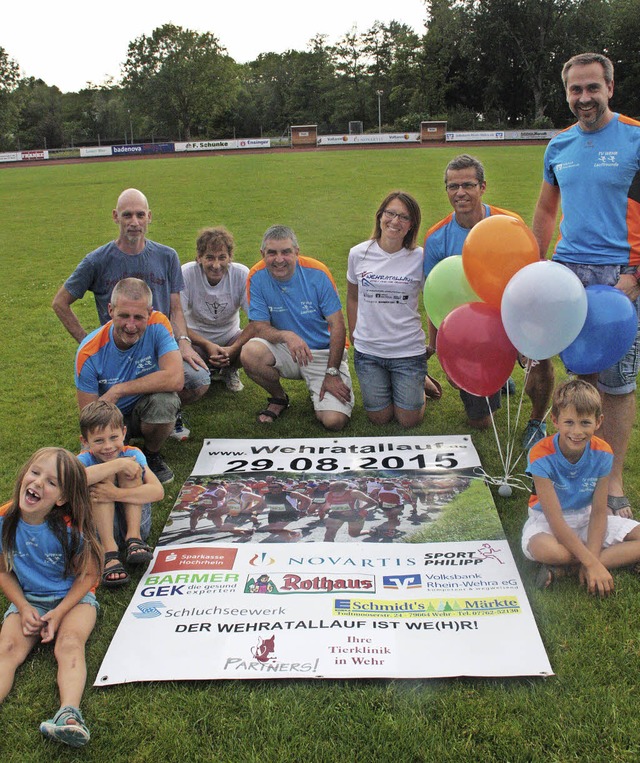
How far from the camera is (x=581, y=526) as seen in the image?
3.13 metres

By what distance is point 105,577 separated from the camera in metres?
3.03

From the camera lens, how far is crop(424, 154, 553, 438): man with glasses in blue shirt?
13.6ft

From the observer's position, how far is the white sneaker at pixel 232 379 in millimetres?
5550

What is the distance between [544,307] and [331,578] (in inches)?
61.0

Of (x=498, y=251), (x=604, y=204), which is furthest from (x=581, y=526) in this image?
(x=604, y=204)

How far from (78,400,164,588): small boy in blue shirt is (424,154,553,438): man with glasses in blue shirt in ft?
6.86

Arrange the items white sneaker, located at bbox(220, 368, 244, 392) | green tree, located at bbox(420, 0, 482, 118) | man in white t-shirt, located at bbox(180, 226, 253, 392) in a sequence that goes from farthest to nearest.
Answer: green tree, located at bbox(420, 0, 482, 118)
white sneaker, located at bbox(220, 368, 244, 392)
man in white t-shirt, located at bbox(180, 226, 253, 392)

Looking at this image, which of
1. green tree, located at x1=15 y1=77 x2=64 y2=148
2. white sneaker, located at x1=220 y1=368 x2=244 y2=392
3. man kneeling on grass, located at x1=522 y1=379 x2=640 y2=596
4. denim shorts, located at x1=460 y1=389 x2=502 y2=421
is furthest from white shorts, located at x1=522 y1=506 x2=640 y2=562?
green tree, located at x1=15 y1=77 x2=64 y2=148

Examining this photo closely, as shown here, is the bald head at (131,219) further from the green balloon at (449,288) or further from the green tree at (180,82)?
the green tree at (180,82)

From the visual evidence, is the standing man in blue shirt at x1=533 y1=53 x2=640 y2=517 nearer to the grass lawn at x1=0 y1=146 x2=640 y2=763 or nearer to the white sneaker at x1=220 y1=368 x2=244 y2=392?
the grass lawn at x1=0 y1=146 x2=640 y2=763

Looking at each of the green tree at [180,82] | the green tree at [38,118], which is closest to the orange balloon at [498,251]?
the green tree at [38,118]

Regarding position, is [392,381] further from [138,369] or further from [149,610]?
[149,610]

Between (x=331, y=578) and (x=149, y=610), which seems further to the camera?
(x=331, y=578)

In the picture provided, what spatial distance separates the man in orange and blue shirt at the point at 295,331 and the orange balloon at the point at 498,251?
1547 mm
